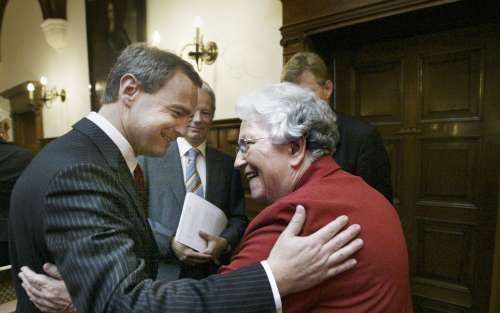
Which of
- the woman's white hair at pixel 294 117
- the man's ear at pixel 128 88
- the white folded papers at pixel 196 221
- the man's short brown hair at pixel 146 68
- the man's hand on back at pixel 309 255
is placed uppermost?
the man's short brown hair at pixel 146 68

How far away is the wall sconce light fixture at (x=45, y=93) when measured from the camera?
527 centimetres

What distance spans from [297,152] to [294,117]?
108 mm

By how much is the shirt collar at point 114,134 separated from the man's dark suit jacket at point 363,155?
1.15 meters

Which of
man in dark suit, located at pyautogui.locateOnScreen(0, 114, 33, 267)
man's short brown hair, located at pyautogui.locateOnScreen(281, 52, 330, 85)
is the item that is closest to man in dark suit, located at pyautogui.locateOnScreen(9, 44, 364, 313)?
man's short brown hair, located at pyautogui.locateOnScreen(281, 52, 330, 85)

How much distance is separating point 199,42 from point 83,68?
2670 millimetres

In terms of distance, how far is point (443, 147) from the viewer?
2.38m

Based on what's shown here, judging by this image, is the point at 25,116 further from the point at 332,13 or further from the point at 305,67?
the point at 305,67

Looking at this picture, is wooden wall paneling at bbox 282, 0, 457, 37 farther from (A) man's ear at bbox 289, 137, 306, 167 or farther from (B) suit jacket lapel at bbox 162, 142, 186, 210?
(A) man's ear at bbox 289, 137, 306, 167

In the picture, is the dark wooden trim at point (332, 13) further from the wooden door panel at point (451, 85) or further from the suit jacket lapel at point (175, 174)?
the suit jacket lapel at point (175, 174)

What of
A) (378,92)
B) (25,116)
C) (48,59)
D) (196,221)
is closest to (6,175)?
(196,221)

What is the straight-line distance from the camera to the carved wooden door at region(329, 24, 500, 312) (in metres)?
2.24

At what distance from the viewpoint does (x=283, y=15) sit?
2674mm

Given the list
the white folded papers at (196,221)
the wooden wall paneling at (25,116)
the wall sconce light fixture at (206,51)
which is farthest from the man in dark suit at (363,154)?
the wooden wall paneling at (25,116)

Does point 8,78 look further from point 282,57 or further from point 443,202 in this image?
point 443,202
